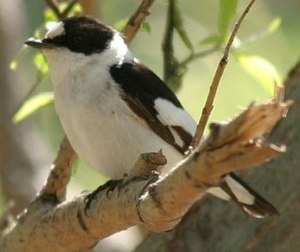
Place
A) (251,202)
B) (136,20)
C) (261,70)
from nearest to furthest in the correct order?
1. (251,202)
2. (136,20)
3. (261,70)

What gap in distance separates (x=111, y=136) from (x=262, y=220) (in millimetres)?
580

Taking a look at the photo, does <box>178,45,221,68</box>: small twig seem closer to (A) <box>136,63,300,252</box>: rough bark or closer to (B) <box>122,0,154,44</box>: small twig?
(B) <box>122,0,154,44</box>: small twig

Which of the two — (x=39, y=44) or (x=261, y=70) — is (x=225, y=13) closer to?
(x=261, y=70)

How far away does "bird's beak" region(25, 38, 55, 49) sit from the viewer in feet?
11.3

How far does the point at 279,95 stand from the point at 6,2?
2.80 meters

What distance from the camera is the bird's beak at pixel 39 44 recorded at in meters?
3.43

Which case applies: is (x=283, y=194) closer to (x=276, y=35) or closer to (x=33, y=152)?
(x=33, y=152)

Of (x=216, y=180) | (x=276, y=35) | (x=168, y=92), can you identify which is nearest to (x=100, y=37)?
(x=168, y=92)

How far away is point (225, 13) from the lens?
3059 mm

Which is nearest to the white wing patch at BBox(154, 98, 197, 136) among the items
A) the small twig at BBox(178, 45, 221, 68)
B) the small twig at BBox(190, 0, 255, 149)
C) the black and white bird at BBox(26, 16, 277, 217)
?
the black and white bird at BBox(26, 16, 277, 217)

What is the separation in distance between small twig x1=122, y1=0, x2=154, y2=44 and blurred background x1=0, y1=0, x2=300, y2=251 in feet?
1.09

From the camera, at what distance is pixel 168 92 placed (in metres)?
3.54

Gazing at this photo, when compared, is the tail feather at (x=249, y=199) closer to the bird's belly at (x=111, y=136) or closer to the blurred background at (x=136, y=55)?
the bird's belly at (x=111, y=136)

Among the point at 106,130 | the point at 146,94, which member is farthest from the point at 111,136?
the point at 146,94
